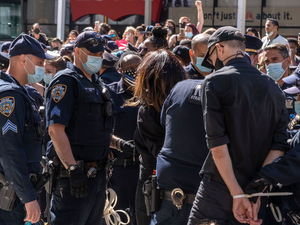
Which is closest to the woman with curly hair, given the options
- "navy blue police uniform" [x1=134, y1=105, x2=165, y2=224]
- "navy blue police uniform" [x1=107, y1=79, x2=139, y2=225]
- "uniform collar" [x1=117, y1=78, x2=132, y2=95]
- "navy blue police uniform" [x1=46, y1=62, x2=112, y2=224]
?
"navy blue police uniform" [x1=134, y1=105, x2=165, y2=224]

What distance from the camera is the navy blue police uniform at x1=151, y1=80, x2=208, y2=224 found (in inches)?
108

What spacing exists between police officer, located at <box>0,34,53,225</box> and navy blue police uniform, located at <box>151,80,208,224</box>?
104 cm

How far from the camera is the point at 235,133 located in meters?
2.44

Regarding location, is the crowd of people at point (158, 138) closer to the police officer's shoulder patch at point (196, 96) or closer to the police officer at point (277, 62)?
the police officer's shoulder patch at point (196, 96)

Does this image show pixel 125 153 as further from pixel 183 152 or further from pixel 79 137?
pixel 183 152

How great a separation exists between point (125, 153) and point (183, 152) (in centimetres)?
154

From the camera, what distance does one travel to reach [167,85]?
3215 millimetres

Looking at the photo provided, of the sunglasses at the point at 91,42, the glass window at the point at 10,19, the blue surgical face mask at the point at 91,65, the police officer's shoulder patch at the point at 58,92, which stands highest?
the glass window at the point at 10,19

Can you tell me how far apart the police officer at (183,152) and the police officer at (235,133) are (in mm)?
210

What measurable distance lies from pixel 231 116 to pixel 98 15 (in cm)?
1633

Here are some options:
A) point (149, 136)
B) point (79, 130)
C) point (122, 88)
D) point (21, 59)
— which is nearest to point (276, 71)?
point (122, 88)

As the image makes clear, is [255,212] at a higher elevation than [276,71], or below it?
below

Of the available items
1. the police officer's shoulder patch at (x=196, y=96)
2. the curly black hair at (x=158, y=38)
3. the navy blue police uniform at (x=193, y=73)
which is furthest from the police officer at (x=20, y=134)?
the curly black hair at (x=158, y=38)

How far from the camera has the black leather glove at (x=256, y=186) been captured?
94.8 inches
